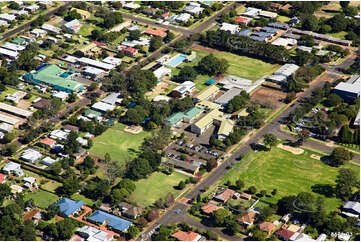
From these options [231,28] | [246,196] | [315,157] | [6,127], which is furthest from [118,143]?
[231,28]

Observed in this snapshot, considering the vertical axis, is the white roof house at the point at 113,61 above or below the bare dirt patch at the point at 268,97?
above

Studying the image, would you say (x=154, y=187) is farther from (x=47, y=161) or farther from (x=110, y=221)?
(x=47, y=161)

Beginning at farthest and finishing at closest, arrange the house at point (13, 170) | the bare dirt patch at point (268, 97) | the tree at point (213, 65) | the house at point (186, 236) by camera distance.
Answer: the tree at point (213, 65), the bare dirt patch at point (268, 97), the house at point (13, 170), the house at point (186, 236)

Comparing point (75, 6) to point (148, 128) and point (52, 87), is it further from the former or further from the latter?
point (148, 128)

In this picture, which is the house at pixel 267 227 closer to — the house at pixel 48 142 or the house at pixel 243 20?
the house at pixel 48 142

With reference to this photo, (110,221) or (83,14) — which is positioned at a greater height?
(83,14)

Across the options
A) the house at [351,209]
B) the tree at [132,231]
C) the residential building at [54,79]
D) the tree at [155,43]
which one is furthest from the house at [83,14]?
the house at [351,209]
